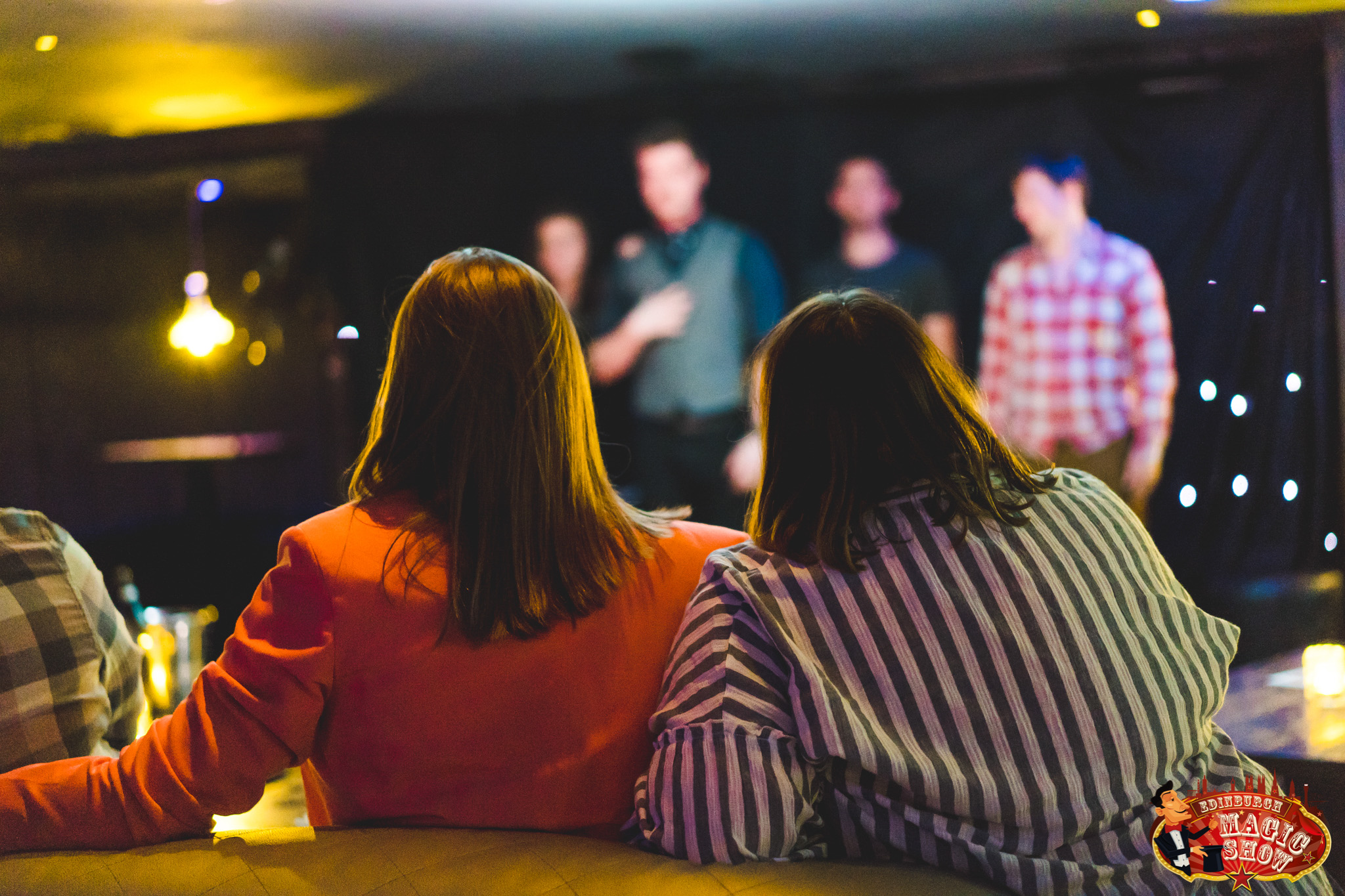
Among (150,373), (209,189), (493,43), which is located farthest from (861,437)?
(150,373)

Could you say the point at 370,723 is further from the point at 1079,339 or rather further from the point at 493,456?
the point at 1079,339

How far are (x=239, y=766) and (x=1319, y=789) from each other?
3.99ft

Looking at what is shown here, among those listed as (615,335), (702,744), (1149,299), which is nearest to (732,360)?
(615,335)

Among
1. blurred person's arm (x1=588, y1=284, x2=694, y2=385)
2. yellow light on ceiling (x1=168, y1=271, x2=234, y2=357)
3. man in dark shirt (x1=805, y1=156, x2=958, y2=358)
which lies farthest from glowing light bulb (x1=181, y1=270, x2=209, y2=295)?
man in dark shirt (x1=805, y1=156, x2=958, y2=358)

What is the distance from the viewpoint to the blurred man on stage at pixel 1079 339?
10.8 feet

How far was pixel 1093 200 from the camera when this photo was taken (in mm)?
3354

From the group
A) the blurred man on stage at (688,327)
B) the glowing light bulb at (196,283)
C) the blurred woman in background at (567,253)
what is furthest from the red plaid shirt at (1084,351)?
the glowing light bulb at (196,283)

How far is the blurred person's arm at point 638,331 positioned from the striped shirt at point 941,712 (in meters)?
2.81

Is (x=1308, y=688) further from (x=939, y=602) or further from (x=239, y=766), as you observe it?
(x=239, y=766)

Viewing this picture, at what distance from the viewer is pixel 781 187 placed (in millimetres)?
3682

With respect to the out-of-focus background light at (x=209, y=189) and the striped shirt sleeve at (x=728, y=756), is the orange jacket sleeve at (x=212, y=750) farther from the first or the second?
the out-of-focus background light at (x=209, y=189)

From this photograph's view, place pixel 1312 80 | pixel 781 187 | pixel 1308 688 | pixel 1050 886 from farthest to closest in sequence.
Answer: pixel 781 187 → pixel 1312 80 → pixel 1308 688 → pixel 1050 886

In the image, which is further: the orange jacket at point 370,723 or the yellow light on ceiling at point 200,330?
the yellow light on ceiling at point 200,330

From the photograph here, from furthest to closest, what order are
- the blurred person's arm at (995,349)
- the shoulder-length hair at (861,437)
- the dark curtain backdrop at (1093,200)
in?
the blurred person's arm at (995,349) < the dark curtain backdrop at (1093,200) < the shoulder-length hair at (861,437)
